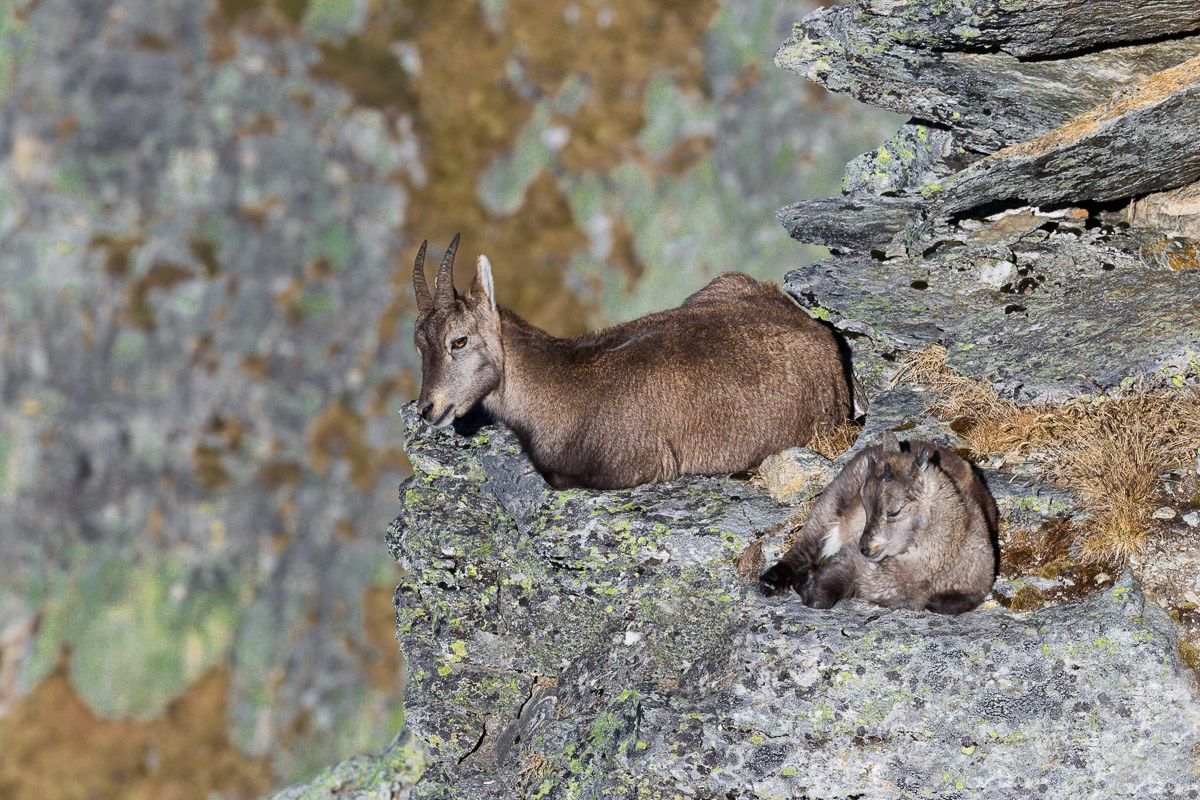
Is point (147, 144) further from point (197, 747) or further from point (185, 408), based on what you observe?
point (197, 747)

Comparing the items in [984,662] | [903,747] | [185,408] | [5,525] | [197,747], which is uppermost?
[984,662]

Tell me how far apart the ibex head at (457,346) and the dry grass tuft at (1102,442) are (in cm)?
511

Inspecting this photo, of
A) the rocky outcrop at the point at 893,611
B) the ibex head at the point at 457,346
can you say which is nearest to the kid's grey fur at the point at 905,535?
the rocky outcrop at the point at 893,611

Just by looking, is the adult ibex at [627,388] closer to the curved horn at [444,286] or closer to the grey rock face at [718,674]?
the curved horn at [444,286]

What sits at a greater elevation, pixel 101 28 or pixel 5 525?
pixel 101 28

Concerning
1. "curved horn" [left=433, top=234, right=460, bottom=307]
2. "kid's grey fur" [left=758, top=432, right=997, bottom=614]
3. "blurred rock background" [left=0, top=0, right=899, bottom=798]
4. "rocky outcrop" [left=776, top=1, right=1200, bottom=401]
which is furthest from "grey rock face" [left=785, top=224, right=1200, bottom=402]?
"blurred rock background" [left=0, top=0, right=899, bottom=798]

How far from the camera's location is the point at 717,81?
5425cm

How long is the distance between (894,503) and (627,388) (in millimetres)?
4351

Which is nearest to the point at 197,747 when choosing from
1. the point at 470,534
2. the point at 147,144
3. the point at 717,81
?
the point at 147,144

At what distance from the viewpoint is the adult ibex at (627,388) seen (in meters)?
14.2

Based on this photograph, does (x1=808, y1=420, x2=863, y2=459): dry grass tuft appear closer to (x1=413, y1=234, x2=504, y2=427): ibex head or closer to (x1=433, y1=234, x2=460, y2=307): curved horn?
(x1=413, y1=234, x2=504, y2=427): ibex head

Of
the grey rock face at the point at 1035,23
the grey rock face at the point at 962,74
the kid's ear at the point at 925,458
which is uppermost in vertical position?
the grey rock face at the point at 1035,23

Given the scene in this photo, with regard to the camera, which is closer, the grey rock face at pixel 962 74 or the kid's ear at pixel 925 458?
the kid's ear at pixel 925 458

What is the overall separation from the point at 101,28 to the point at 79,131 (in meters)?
5.10
